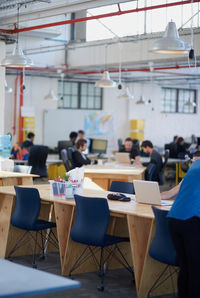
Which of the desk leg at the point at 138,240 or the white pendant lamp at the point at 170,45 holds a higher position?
the white pendant lamp at the point at 170,45

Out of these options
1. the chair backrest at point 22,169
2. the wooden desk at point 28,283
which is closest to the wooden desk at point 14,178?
the chair backrest at point 22,169

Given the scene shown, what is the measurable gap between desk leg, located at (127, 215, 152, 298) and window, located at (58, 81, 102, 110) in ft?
48.9

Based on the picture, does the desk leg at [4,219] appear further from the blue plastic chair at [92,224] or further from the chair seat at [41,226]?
the blue plastic chair at [92,224]

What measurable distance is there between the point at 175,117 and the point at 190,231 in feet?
65.3

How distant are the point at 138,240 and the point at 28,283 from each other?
243 cm

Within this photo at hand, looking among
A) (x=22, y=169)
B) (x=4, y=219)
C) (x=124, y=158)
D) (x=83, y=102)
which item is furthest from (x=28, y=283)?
(x=83, y=102)

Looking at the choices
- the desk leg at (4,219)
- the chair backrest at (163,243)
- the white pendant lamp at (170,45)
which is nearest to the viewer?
the chair backrest at (163,243)

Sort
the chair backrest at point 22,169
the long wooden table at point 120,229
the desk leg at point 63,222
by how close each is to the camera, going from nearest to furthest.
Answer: the long wooden table at point 120,229, the desk leg at point 63,222, the chair backrest at point 22,169

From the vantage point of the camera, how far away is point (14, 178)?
27.2ft

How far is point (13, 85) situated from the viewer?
61.5 feet

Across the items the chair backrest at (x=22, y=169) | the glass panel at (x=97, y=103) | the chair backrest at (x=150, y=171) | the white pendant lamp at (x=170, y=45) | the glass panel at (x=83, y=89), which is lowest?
the chair backrest at (x=150, y=171)

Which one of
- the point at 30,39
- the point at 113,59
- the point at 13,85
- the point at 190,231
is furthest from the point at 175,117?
the point at 190,231

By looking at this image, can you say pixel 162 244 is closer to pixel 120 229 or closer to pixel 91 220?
pixel 91 220

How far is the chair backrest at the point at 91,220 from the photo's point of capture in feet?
17.9
